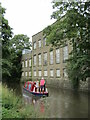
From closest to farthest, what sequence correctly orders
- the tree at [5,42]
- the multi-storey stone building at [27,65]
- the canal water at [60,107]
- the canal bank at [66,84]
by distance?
the canal water at [60,107], the tree at [5,42], the canal bank at [66,84], the multi-storey stone building at [27,65]

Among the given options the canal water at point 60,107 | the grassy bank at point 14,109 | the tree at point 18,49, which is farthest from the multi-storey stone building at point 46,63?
the grassy bank at point 14,109

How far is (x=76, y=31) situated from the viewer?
9.59m

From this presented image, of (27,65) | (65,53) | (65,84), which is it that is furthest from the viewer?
(27,65)

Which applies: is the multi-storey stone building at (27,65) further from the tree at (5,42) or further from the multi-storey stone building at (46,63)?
the tree at (5,42)

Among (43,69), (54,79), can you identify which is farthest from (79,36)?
(43,69)

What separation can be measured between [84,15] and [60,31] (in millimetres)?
2068

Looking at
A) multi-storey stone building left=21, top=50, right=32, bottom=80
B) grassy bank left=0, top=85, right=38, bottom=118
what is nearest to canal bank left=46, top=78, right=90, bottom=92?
multi-storey stone building left=21, top=50, right=32, bottom=80

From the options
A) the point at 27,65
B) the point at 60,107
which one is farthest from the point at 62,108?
the point at 27,65

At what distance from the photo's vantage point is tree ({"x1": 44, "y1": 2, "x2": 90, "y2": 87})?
947cm

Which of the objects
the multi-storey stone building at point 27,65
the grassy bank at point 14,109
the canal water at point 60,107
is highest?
the multi-storey stone building at point 27,65

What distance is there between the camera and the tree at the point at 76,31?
373 inches

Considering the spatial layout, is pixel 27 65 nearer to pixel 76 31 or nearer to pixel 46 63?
pixel 46 63

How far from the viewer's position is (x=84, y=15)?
31.2 ft

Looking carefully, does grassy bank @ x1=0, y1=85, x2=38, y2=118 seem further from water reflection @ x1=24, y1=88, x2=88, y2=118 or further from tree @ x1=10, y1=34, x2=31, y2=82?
tree @ x1=10, y1=34, x2=31, y2=82
